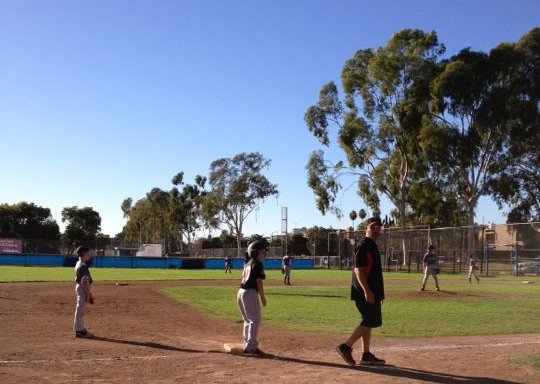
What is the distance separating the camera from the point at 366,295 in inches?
308

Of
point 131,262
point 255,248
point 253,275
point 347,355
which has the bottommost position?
point 131,262

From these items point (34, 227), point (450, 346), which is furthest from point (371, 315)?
point (34, 227)

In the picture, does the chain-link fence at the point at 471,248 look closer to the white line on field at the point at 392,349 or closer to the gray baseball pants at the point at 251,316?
the white line on field at the point at 392,349

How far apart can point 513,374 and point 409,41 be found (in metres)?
48.8

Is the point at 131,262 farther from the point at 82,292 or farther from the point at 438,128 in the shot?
the point at 82,292

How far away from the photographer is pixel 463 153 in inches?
1932

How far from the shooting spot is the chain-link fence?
38.2 metres

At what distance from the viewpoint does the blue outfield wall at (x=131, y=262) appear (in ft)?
185

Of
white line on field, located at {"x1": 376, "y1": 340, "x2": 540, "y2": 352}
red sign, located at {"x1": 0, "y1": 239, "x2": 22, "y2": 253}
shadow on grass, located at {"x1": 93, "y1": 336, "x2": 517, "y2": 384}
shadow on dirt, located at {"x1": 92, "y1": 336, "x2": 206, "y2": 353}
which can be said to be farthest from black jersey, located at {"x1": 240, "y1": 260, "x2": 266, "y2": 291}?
red sign, located at {"x1": 0, "y1": 239, "x2": 22, "y2": 253}

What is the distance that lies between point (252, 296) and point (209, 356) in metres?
1.06

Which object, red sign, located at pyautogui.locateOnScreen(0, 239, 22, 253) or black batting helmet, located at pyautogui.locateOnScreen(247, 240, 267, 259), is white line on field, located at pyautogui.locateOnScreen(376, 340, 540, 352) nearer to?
black batting helmet, located at pyautogui.locateOnScreen(247, 240, 267, 259)

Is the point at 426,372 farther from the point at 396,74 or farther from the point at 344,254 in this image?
the point at 344,254

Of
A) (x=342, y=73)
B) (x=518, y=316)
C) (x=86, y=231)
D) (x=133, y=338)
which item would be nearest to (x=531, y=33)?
(x=342, y=73)

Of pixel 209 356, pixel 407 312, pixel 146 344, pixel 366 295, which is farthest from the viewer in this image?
pixel 407 312
